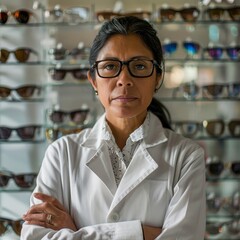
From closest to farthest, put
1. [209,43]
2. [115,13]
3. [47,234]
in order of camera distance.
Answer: [47,234]
[115,13]
[209,43]

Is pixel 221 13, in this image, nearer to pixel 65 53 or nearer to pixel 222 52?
pixel 222 52

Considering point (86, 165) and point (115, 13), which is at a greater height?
point (115, 13)

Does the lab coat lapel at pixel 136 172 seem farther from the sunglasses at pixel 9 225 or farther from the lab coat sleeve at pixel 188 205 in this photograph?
the sunglasses at pixel 9 225

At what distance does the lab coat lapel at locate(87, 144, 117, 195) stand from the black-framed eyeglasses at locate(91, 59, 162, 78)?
0.18 m

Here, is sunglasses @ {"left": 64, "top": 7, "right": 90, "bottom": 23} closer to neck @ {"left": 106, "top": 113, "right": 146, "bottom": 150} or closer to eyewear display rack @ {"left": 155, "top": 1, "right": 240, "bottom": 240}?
eyewear display rack @ {"left": 155, "top": 1, "right": 240, "bottom": 240}

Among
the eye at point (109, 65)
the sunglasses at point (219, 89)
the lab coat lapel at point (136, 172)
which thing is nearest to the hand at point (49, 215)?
the lab coat lapel at point (136, 172)

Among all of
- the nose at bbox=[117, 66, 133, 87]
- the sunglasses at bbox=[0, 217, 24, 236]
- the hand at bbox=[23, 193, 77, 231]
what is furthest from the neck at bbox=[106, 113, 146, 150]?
the sunglasses at bbox=[0, 217, 24, 236]

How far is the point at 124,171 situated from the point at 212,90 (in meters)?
1.22

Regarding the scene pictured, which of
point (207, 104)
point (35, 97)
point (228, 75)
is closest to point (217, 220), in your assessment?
point (207, 104)

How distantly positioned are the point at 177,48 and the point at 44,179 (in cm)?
136

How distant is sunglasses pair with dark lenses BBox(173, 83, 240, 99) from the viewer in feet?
6.93

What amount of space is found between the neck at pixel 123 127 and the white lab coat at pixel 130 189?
33 millimetres

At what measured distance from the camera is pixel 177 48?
7.17 ft

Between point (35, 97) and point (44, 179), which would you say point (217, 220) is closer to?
point (35, 97)
